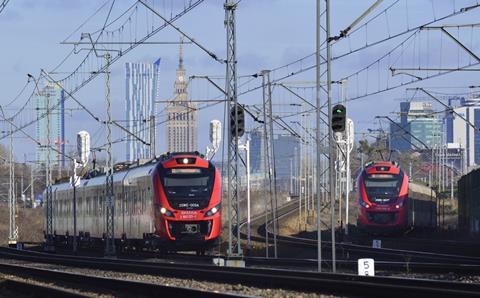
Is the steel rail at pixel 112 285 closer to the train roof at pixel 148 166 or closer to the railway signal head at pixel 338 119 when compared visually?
the railway signal head at pixel 338 119

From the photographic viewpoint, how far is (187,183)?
133 feet

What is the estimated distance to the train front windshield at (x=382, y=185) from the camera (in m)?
56.9

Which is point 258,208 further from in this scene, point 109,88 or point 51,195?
point 109,88

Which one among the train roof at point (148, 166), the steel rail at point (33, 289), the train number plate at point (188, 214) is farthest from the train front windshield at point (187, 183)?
the steel rail at point (33, 289)

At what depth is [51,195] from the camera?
231 ft

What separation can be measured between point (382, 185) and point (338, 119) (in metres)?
27.6

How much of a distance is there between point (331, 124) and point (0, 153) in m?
124

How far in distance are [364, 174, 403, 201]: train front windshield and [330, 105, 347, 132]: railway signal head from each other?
2712cm

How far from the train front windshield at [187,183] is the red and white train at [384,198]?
18628 millimetres

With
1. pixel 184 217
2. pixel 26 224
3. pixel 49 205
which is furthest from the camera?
pixel 26 224

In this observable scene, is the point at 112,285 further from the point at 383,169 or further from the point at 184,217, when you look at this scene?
the point at 383,169

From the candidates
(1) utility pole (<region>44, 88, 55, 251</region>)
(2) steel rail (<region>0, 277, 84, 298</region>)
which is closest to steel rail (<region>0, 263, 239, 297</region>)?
(2) steel rail (<region>0, 277, 84, 298</region>)

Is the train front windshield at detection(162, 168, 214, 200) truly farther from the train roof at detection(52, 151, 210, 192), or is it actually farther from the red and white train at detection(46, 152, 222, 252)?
the train roof at detection(52, 151, 210, 192)

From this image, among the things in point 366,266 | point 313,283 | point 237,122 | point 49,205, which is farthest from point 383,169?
point 313,283
